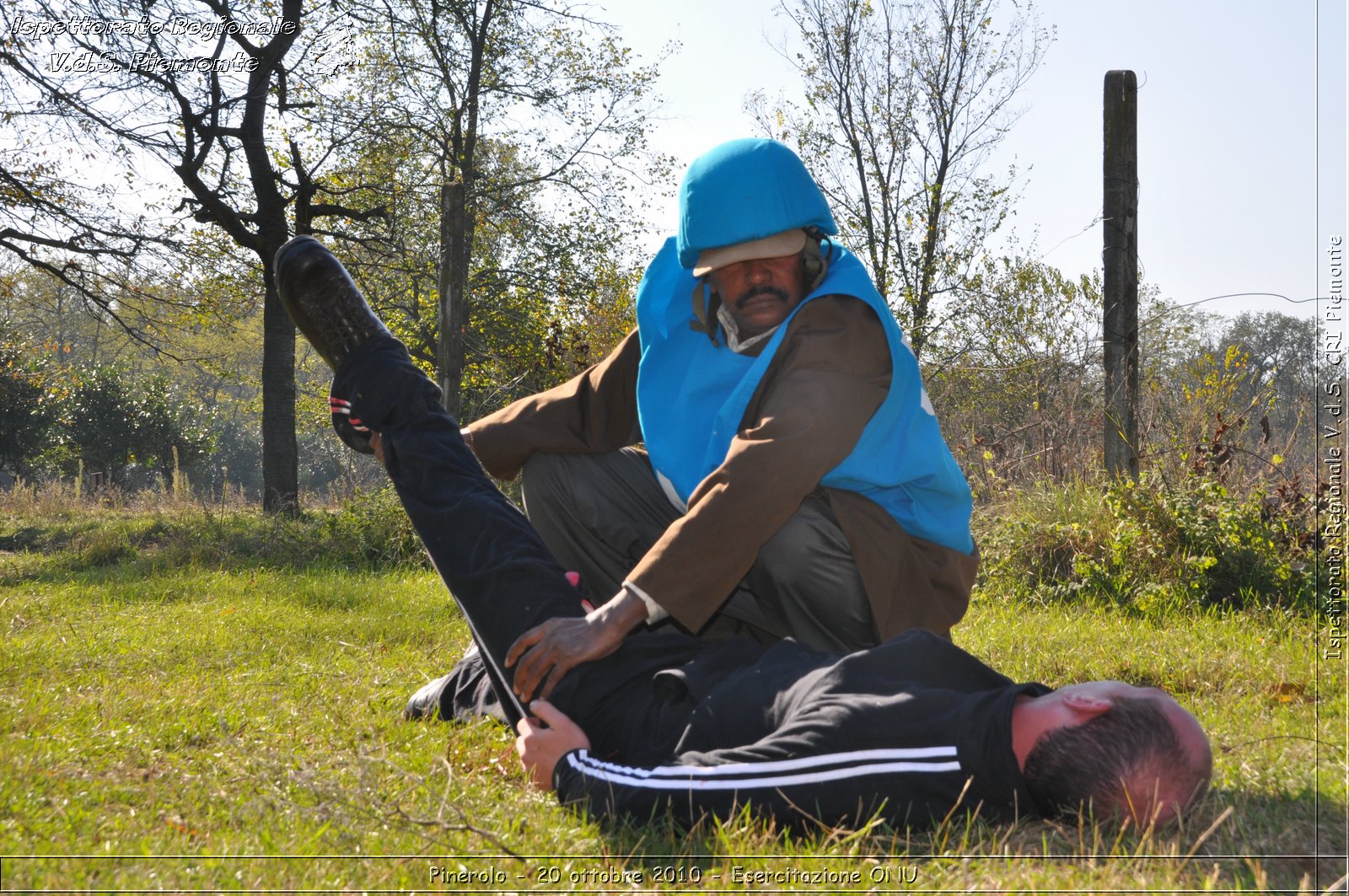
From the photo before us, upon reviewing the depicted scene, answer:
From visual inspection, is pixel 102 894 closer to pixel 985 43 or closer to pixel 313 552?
pixel 313 552

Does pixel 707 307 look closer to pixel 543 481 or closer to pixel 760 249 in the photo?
pixel 760 249

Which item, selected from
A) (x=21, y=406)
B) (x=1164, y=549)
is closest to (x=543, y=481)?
(x=1164, y=549)

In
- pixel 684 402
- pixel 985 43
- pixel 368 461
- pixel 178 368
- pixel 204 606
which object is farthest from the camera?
pixel 178 368

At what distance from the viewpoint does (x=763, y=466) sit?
8.98 feet

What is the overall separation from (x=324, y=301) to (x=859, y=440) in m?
1.79

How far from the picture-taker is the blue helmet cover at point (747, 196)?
3145 mm

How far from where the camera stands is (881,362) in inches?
121

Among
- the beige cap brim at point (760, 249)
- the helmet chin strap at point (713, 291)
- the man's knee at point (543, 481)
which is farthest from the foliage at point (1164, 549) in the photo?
the man's knee at point (543, 481)

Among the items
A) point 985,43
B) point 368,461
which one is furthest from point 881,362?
point 368,461

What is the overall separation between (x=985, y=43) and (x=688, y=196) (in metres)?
18.9

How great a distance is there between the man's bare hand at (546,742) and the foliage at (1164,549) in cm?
335

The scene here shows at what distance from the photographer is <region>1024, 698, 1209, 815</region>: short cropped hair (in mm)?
2070

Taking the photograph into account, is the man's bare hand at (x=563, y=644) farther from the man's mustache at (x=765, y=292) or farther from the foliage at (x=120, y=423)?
the foliage at (x=120, y=423)

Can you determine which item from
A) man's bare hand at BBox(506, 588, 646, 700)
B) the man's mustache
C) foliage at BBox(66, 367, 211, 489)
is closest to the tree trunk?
the man's mustache
